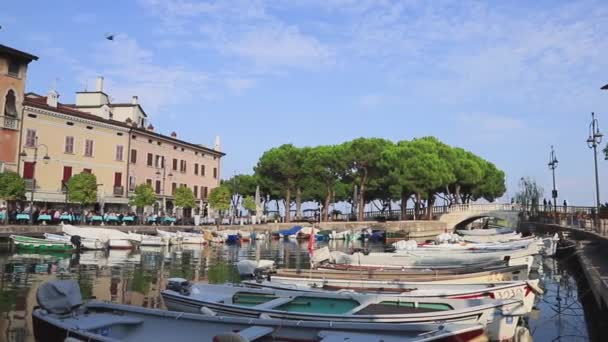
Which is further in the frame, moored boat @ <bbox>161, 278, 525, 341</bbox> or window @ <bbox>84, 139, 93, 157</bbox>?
window @ <bbox>84, 139, 93, 157</bbox>

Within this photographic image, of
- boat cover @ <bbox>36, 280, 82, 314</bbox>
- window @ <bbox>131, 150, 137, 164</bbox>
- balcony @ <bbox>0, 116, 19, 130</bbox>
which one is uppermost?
balcony @ <bbox>0, 116, 19, 130</bbox>

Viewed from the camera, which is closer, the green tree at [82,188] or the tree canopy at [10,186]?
the tree canopy at [10,186]

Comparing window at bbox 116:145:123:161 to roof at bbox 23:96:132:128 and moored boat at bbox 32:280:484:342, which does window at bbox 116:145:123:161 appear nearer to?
roof at bbox 23:96:132:128

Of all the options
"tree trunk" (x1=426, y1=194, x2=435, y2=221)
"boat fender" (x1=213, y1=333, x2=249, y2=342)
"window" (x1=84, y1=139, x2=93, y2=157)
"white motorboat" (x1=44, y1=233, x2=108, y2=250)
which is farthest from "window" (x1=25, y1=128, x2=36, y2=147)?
"tree trunk" (x1=426, y1=194, x2=435, y2=221)

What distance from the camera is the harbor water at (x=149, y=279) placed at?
45.3 feet


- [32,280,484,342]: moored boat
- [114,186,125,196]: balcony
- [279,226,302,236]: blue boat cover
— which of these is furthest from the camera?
[279,226,302,236]: blue boat cover

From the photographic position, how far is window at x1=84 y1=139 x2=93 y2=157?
49075mm

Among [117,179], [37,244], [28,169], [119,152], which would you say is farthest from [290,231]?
[37,244]

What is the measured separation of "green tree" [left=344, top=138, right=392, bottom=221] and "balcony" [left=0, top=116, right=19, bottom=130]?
130 feet

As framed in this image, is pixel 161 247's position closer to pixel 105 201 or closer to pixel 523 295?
pixel 105 201

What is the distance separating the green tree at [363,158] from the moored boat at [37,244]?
138 ft

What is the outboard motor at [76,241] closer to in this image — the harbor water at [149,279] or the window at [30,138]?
the harbor water at [149,279]

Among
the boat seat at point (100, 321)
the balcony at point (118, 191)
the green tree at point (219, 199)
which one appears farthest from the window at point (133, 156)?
the boat seat at point (100, 321)

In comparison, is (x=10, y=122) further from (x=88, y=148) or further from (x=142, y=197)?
(x=142, y=197)
